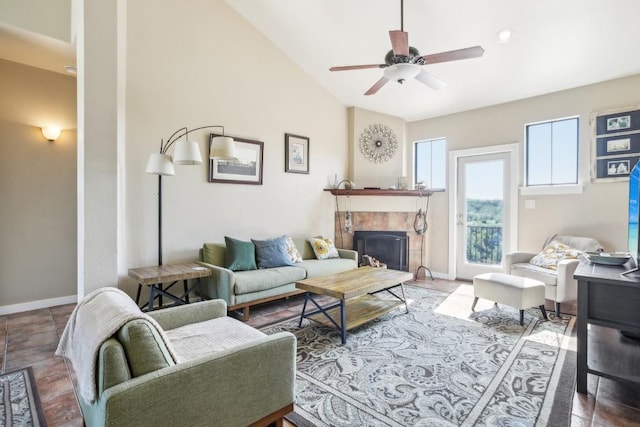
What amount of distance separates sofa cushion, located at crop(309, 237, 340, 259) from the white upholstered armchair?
2372mm

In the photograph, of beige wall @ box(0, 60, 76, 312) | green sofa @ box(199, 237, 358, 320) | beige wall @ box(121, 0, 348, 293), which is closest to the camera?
green sofa @ box(199, 237, 358, 320)

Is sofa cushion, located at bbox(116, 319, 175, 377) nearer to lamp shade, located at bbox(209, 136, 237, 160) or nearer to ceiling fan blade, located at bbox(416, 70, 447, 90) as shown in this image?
lamp shade, located at bbox(209, 136, 237, 160)

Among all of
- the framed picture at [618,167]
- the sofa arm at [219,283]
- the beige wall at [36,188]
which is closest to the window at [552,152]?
the framed picture at [618,167]

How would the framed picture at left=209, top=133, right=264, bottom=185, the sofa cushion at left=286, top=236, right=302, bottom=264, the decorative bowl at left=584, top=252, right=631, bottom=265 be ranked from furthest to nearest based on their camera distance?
the sofa cushion at left=286, top=236, right=302, bottom=264 → the framed picture at left=209, top=133, right=264, bottom=185 → the decorative bowl at left=584, top=252, right=631, bottom=265

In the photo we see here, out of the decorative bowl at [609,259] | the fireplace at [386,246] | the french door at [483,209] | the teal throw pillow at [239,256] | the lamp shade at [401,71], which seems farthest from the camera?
the fireplace at [386,246]

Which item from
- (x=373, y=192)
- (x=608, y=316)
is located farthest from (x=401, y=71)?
(x=373, y=192)

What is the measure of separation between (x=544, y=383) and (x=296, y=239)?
10.6 feet

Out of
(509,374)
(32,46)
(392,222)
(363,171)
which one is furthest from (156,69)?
(509,374)

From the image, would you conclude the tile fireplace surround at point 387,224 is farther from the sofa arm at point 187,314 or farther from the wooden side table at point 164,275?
the sofa arm at point 187,314

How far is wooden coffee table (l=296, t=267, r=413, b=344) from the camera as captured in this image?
2875mm

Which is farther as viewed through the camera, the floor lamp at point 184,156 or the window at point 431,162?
the window at point 431,162

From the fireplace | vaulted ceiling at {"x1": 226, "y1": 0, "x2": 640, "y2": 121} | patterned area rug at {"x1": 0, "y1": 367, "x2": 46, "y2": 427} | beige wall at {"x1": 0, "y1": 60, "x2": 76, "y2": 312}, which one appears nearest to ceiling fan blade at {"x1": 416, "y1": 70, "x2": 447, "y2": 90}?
vaulted ceiling at {"x1": 226, "y1": 0, "x2": 640, "y2": 121}

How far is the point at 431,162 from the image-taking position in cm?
565

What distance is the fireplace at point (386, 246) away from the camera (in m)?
5.43
